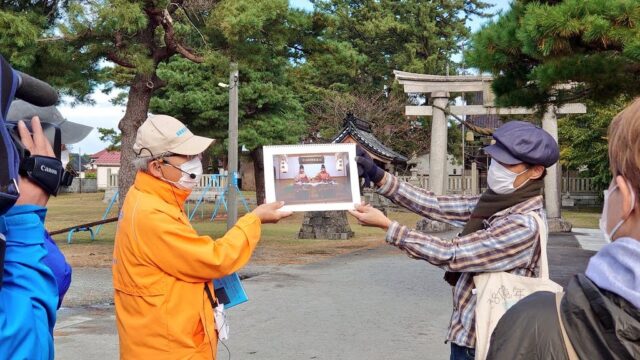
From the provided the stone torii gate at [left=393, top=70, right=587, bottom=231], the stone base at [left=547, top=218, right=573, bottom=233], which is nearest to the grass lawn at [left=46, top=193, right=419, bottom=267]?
the stone torii gate at [left=393, top=70, right=587, bottom=231]

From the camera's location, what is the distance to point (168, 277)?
2.66 m

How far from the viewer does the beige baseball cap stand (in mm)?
2865

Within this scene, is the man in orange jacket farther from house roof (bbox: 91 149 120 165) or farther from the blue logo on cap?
house roof (bbox: 91 149 120 165)

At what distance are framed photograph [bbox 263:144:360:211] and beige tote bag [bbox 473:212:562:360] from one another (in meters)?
0.76

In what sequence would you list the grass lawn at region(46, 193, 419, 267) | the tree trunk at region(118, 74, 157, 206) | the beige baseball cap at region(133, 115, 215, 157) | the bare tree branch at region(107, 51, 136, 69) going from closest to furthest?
1. the beige baseball cap at region(133, 115, 215, 157)
2. the grass lawn at region(46, 193, 419, 267)
3. the bare tree branch at region(107, 51, 136, 69)
4. the tree trunk at region(118, 74, 157, 206)

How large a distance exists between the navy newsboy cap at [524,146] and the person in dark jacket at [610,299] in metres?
1.48

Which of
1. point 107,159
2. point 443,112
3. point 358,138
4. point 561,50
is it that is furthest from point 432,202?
point 107,159

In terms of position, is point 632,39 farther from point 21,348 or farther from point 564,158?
point 564,158

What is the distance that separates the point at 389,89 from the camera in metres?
39.5

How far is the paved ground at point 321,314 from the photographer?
20.1 ft

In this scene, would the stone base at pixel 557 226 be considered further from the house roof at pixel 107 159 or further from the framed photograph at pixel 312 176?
the house roof at pixel 107 159

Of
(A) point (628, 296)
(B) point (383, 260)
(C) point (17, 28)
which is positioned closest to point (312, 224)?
(B) point (383, 260)

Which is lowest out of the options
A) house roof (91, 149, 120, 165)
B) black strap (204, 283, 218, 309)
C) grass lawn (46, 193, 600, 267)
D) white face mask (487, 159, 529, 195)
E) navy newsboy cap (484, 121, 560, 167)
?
grass lawn (46, 193, 600, 267)

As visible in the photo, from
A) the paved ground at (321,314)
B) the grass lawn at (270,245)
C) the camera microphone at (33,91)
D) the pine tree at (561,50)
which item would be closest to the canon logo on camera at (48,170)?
the camera microphone at (33,91)
